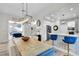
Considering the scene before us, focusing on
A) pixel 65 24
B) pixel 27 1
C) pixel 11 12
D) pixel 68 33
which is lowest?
pixel 68 33

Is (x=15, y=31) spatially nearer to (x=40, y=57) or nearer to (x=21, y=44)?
(x=21, y=44)

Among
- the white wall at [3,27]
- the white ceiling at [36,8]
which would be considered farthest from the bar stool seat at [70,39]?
the white wall at [3,27]

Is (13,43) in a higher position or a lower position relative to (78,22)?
lower

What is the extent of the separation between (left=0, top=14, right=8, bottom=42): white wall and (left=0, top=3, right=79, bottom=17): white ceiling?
10 centimetres

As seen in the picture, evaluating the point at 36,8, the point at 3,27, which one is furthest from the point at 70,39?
the point at 3,27

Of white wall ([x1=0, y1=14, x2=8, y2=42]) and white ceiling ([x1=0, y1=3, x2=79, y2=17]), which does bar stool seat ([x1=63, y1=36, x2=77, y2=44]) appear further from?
white wall ([x1=0, y1=14, x2=8, y2=42])

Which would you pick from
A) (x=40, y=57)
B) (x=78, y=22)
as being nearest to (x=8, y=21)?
(x=40, y=57)

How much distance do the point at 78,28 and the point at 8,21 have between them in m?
1.27

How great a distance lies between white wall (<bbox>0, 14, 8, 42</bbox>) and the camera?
2049 millimetres

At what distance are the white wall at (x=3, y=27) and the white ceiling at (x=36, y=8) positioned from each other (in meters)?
0.10

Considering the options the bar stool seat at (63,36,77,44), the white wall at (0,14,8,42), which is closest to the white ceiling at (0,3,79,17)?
the white wall at (0,14,8,42)

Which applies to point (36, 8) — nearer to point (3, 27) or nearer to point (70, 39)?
point (3, 27)

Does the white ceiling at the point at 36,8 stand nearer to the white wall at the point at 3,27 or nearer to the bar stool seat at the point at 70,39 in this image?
the white wall at the point at 3,27

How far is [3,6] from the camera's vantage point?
2.10 metres
